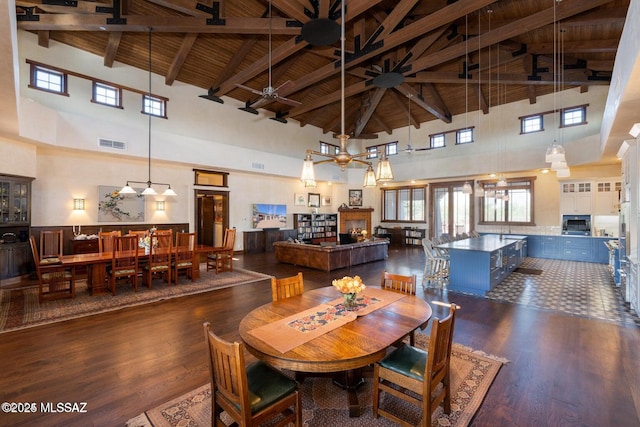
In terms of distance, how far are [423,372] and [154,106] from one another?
9.20 m

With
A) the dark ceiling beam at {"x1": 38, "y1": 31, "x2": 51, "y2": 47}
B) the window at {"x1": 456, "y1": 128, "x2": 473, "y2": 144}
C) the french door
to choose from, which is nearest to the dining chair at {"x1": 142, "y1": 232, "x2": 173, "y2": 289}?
the dark ceiling beam at {"x1": 38, "y1": 31, "x2": 51, "y2": 47}

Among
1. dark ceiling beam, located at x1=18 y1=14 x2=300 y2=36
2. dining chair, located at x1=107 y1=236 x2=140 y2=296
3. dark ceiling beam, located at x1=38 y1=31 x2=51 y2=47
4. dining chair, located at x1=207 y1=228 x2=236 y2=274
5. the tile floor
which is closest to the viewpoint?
the tile floor

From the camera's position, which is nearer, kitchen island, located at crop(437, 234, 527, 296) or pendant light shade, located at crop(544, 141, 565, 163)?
pendant light shade, located at crop(544, 141, 565, 163)

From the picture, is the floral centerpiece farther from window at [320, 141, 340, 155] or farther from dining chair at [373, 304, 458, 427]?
window at [320, 141, 340, 155]

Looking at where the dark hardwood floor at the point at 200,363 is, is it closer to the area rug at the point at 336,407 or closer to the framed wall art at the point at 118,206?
the area rug at the point at 336,407

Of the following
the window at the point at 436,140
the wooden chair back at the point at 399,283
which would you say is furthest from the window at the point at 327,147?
the wooden chair back at the point at 399,283

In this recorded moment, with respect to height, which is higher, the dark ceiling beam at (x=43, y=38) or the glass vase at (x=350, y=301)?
the dark ceiling beam at (x=43, y=38)

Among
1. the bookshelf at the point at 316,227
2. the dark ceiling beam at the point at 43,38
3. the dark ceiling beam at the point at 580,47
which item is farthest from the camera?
the bookshelf at the point at 316,227

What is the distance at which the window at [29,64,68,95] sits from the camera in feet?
20.4

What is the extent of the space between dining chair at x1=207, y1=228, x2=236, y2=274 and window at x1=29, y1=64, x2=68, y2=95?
5061 mm

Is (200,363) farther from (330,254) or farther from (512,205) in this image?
(512,205)

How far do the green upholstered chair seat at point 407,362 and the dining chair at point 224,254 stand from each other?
206 inches

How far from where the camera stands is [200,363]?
2.84m

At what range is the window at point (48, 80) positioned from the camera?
6.23m
